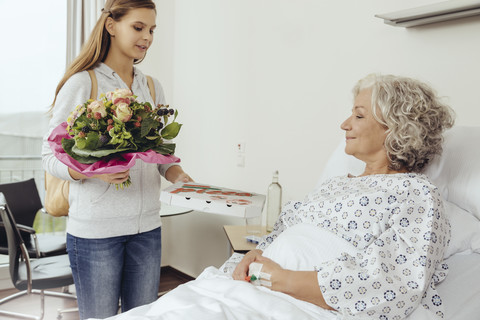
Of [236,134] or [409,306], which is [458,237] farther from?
[236,134]

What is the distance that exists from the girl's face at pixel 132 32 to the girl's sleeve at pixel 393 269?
1.02 m

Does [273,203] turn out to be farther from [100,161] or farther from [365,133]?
[100,161]

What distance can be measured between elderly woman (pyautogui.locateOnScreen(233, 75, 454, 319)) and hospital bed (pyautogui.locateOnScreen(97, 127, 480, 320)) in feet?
0.16

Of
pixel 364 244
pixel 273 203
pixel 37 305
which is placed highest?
pixel 364 244

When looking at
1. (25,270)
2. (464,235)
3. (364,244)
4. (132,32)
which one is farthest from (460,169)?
(25,270)

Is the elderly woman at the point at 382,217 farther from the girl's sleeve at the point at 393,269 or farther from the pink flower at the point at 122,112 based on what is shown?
the pink flower at the point at 122,112

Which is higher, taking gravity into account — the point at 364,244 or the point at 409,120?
the point at 409,120

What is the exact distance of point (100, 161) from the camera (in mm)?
1403

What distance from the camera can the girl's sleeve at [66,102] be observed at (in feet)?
5.00

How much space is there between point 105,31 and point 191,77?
1.70m

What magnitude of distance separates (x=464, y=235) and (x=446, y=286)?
0.19 m

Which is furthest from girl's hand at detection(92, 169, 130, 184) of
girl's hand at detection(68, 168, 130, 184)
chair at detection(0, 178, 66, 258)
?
chair at detection(0, 178, 66, 258)

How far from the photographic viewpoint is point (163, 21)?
11.3 feet

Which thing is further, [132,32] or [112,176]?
[132,32]
